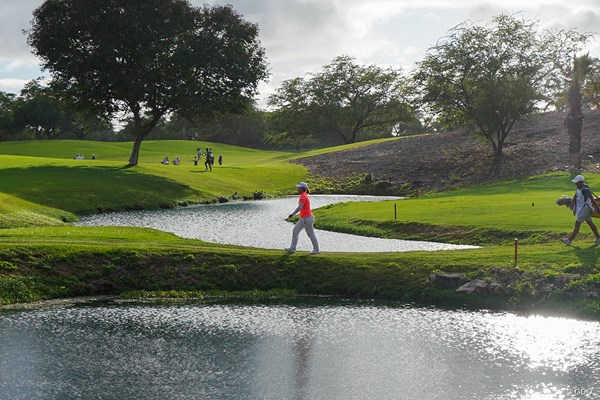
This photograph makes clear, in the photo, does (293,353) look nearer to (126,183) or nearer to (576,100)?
(126,183)

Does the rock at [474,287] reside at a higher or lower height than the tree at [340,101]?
lower

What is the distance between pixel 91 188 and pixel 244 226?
22192mm

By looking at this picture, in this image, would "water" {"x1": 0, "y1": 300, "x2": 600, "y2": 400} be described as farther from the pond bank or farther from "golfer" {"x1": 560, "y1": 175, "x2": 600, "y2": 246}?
"golfer" {"x1": 560, "y1": 175, "x2": 600, "y2": 246}

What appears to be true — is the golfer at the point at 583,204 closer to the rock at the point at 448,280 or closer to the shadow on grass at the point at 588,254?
the shadow on grass at the point at 588,254

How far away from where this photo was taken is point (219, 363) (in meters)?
18.3

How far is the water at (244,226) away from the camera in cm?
3644

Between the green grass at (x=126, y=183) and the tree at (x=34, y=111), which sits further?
the tree at (x=34, y=111)

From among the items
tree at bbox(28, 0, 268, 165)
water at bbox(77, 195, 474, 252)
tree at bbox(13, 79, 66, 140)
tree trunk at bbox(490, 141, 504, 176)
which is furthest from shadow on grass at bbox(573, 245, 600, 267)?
tree at bbox(13, 79, 66, 140)

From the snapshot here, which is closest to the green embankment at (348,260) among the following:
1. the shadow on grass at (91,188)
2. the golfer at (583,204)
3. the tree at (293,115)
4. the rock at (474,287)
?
the rock at (474,287)

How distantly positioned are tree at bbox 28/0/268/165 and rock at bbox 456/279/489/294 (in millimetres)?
54138

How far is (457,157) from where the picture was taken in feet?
283

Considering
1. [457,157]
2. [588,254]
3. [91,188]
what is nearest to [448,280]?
[588,254]

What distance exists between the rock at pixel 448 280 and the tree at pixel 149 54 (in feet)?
174

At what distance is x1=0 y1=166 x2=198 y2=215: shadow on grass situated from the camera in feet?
183
